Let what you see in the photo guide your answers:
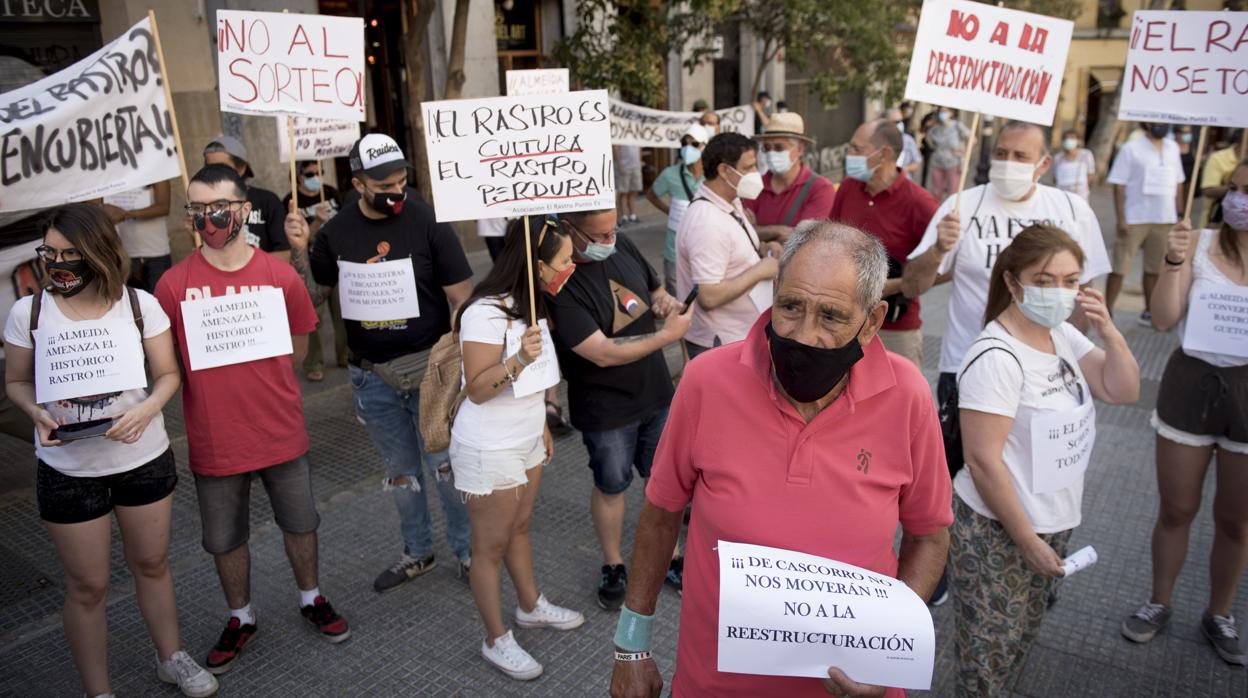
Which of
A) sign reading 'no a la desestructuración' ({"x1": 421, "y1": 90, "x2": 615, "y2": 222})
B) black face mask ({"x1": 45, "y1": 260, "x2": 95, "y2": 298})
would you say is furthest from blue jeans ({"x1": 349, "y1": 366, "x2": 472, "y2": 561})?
black face mask ({"x1": 45, "y1": 260, "x2": 95, "y2": 298})

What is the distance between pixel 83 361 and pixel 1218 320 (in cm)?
426

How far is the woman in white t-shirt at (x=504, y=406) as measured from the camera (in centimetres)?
335

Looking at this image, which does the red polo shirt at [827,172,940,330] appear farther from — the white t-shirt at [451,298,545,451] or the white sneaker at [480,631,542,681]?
the white sneaker at [480,631,542,681]

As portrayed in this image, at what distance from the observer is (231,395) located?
3.56 meters

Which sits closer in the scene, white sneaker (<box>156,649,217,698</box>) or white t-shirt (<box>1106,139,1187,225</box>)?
white sneaker (<box>156,649,217,698</box>)

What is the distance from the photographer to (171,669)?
355 cm

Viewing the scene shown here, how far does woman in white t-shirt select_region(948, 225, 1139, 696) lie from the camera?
2.84 m

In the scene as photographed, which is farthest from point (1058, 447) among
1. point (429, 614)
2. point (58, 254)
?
point (58, 254)

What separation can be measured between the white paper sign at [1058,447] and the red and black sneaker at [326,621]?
9.37ft

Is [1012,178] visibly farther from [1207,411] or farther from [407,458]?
[407,458]

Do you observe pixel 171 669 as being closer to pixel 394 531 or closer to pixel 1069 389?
pixel 394 531

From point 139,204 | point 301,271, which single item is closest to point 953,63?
point 301,271

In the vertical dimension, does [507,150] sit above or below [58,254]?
above

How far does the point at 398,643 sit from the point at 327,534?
122cm
